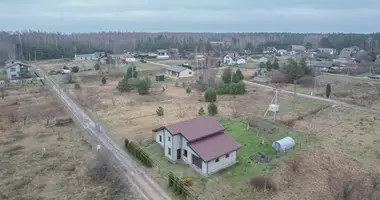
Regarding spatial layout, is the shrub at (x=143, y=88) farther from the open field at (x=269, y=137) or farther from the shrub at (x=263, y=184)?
the shrub at (x=263, y=184)

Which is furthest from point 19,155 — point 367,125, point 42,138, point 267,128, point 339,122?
point 367,125

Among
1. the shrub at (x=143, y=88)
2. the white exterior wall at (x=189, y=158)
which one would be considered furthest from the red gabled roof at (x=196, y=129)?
the shrub at (x=143, y=88)

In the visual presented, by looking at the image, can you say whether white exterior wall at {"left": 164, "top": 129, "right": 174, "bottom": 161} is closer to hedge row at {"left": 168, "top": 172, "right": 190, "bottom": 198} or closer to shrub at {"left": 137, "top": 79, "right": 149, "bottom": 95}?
hedge row at {"left": 168, "top": 172, "right": 190, "bottom": 198}

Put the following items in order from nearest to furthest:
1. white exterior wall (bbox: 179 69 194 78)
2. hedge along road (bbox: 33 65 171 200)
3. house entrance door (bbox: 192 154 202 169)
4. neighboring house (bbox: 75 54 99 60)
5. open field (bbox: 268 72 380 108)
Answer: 1. hedge along road (bbox: 33 65 171 200)
2. house entrance door (bbox: 192 154 202 169)
3. open field (bbox: 268 72 380 108)
4. white exterior wall (bbox: 179 69 194 78)
5. neighboring house (bbox: 75 54 99 60)

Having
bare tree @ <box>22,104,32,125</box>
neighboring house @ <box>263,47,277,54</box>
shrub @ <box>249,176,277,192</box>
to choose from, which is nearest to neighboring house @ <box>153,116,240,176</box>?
shrub @ <box>249,176,277,192</box>

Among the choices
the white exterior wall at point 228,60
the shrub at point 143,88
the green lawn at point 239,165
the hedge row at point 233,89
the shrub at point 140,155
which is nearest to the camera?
the green lawn at point 239,165

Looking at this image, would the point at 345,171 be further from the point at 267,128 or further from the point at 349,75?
the point at 349,75
